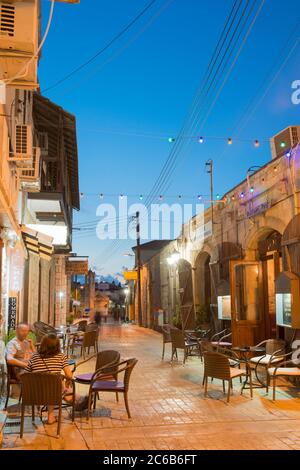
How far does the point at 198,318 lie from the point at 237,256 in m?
4.57

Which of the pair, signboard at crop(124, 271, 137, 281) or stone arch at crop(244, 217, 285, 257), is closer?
stone arch at crop(244, 217, 285, 257)

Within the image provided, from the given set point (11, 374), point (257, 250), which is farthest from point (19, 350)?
point (257, 250)

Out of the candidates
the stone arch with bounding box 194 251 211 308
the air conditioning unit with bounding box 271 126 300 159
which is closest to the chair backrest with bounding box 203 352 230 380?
the air conditioning unit with bounding box 271 126 300 159

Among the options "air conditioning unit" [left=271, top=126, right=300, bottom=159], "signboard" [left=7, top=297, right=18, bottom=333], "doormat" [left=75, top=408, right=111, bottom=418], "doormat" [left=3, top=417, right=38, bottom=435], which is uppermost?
"air conditioning unit" [left=271, top=126, right=300, bottom=159]

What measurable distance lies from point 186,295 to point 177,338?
6.66m

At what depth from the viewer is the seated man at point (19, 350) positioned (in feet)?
22.3

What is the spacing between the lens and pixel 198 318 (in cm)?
1617

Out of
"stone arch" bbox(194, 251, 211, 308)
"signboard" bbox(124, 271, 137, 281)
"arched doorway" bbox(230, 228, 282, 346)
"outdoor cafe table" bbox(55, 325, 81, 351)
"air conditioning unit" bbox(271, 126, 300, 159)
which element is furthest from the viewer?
"signboard" bbox(124, 271, 137, 281)

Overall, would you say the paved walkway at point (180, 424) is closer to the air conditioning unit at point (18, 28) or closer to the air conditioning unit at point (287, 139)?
the air conditioning unit at point (18, 28)

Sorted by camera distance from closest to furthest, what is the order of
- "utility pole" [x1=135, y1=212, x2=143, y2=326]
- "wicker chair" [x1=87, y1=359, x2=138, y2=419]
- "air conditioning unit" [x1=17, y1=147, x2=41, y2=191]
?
"wicker chair" [x1=87, y1=359, x2=138, y2=419]
"air conditioning unit" [x1=17, y1=147, x2=41, y2=191]
"utility pole" [x1=135, y1=212, x2=143, y2=326]

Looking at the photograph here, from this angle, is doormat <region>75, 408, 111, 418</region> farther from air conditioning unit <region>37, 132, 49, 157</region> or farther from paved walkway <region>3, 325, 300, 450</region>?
air conditioning unit <region>37, 132, 49, 157</region>

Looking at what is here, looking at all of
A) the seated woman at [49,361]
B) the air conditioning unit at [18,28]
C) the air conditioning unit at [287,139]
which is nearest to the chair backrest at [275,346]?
the air conditioning unit at [287,139]

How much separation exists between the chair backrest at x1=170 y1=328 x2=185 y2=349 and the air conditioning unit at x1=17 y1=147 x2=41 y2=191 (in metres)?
5.07

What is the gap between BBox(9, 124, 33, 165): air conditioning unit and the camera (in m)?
9.06
